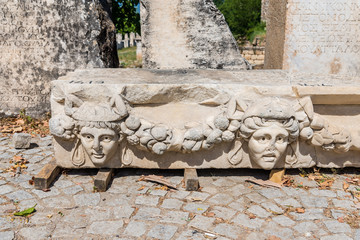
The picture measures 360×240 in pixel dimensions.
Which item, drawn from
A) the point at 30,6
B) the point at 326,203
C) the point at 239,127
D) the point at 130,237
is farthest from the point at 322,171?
the point at 30,6

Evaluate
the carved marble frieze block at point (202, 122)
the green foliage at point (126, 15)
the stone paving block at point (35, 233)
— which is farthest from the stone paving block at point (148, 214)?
the green foliage at point (126, 15)

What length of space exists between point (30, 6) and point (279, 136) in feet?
12.5

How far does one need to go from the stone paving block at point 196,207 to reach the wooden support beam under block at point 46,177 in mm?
1319

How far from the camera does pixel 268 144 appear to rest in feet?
10.5

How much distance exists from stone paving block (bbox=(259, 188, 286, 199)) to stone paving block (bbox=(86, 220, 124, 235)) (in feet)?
4.41

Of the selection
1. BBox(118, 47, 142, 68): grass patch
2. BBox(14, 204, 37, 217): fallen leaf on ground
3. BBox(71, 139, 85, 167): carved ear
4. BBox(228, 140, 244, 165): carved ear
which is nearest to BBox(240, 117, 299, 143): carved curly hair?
BBox(228, 140, 244, 165): carved ear

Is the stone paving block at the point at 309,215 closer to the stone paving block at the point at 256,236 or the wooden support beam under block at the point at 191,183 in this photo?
the stone paving block at the point at 256,236

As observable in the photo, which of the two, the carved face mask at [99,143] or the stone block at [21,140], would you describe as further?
the stone block at [21,140]

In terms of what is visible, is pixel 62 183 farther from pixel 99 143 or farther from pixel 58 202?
pixel 99 143

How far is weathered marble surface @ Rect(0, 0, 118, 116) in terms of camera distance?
16.0 feet

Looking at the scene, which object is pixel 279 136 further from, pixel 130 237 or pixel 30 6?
pixel 30 6

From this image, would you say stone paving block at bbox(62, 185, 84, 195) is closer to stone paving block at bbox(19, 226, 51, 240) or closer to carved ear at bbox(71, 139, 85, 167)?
carved ear at bbox(71, 139, 85, 167)

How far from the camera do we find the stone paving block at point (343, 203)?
3076 millimetres

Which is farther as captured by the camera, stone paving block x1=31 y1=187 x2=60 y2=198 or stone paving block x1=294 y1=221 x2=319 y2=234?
stone paving block x1=31 y1=187 x2=60 y2=198
